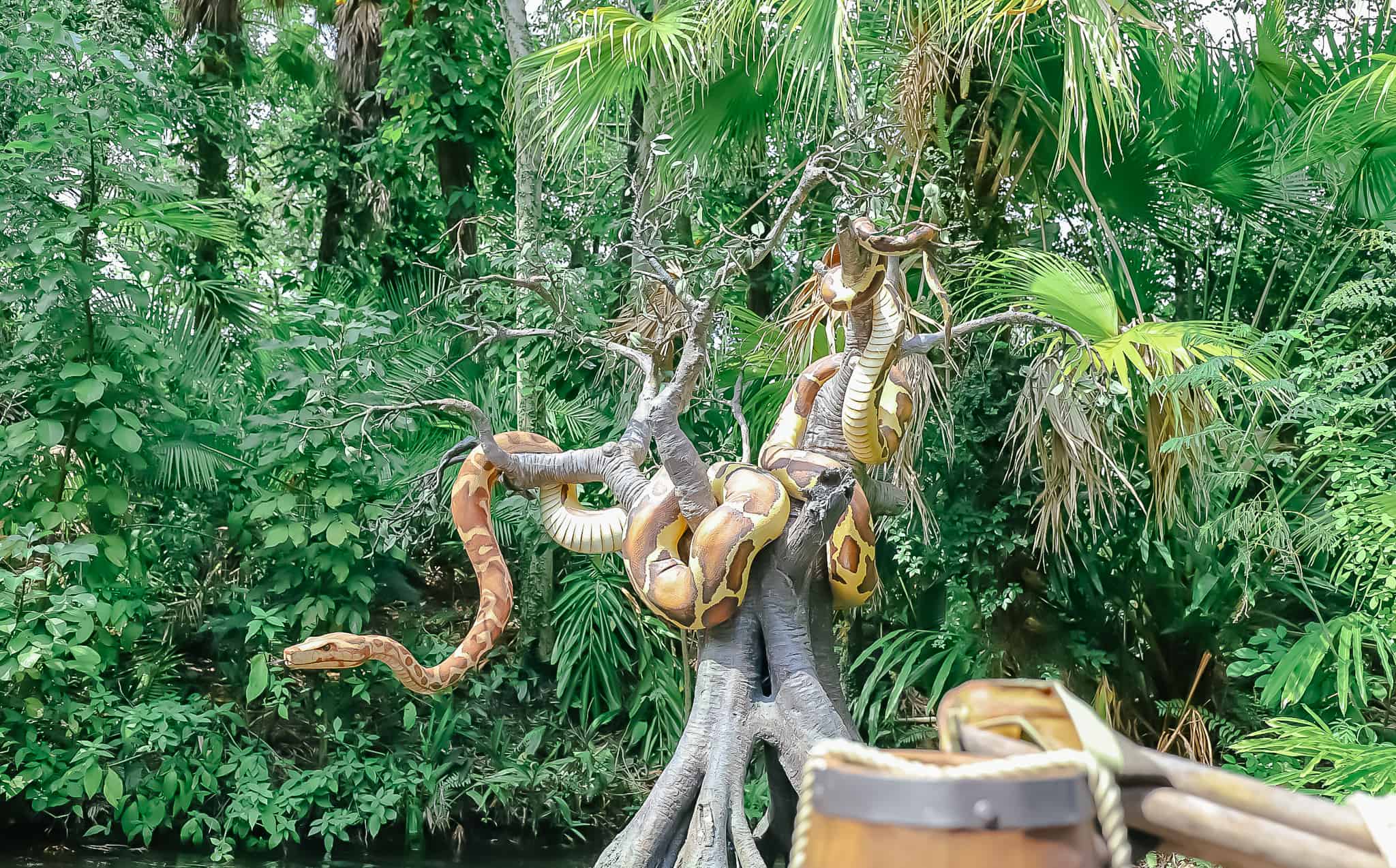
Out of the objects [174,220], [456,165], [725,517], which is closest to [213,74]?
[456,165]

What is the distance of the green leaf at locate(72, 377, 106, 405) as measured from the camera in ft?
19.0

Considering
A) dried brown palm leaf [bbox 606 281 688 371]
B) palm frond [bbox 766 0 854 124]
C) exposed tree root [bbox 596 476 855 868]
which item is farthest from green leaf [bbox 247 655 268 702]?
palm frond [bbox 766 0 854 124]

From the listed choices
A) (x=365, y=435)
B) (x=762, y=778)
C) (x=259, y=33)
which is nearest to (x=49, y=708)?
(x=365, y=435)

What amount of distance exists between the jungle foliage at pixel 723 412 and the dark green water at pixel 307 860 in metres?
0.17

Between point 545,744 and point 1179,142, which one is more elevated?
point 1179,142

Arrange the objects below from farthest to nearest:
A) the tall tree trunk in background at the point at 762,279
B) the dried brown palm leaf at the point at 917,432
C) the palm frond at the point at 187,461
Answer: the tall tree trunk in background at the point at 762,279
the palm frond at the point at 187,461
the dried brown palm leaf at the point at 917,432

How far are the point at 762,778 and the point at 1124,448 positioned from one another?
8.67 feet

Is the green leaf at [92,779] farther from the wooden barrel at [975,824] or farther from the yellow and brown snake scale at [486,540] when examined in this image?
the wooden barrel at [975,824]

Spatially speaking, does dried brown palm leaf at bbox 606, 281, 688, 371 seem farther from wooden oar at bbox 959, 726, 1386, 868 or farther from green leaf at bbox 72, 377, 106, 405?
wooden oar at bbox 959, 726, 1386, 868

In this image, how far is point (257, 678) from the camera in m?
6.00

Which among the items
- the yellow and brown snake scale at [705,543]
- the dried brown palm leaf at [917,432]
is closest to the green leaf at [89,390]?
the yellow and brown snake scale at [705,543]

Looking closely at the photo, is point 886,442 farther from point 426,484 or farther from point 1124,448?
point 1124,448

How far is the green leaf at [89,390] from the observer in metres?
5.79

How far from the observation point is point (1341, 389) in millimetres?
4988
